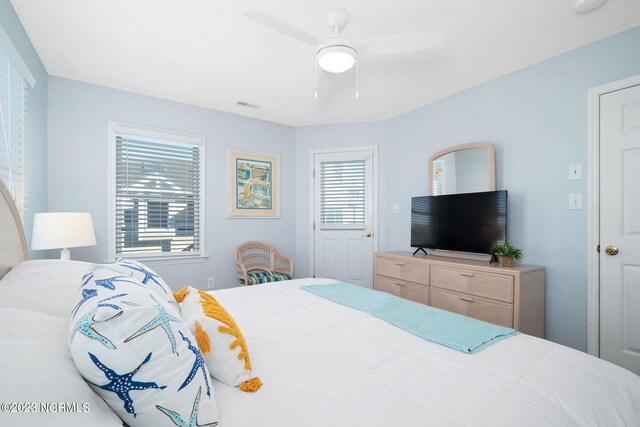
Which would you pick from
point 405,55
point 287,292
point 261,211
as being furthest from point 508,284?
point 261,211

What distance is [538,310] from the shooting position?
2.50 m

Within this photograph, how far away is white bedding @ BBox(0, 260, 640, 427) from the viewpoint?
24.0 inches

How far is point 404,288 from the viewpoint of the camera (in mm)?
3277

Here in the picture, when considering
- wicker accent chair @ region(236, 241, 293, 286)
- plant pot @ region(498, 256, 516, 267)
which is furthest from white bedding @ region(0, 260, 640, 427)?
wicker accent chair @ region(236, 241, 293, 286)

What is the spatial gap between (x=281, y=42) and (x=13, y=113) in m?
1.86

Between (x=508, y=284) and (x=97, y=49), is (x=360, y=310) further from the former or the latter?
(x=97, y=49)

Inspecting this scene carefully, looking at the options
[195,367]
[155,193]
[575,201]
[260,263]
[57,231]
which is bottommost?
[260,263]

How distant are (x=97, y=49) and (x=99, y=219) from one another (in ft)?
5.27

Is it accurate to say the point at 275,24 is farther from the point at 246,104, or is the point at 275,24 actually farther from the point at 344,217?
the point at 344,217

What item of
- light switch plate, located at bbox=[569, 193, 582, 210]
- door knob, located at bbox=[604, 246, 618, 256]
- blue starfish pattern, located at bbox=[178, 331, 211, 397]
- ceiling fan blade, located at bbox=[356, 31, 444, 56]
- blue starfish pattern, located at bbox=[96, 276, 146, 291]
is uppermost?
ceiling fan blade, located at bbox=[356, 31, 444, 56]

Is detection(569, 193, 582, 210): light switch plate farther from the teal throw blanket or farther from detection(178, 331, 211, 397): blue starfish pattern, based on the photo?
detection(178, 331, 211, 397): blue starfish pattern

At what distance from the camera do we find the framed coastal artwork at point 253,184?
3.96 meters

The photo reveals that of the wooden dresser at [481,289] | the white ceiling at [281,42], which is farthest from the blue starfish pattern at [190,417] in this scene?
the wooden dresser at [481,289]

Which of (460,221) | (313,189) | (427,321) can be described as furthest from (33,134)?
(460,221)
